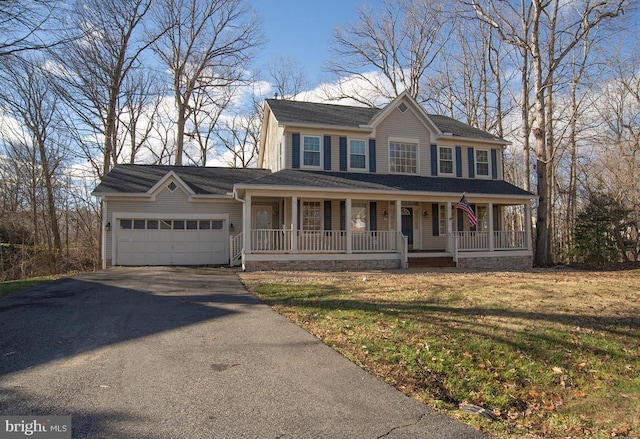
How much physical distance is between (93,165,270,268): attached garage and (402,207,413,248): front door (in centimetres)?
724

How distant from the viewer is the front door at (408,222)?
688 inches

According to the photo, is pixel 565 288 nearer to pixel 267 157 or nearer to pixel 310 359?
pixel 310 359

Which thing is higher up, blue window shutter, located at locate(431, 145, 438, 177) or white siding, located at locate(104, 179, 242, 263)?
blue window shutter, located at locate(431, 145, 438, 177)

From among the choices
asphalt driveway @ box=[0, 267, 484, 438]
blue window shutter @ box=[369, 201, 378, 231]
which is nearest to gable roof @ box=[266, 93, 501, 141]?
blue window shutter @ box=[369, 201, 378, 231]

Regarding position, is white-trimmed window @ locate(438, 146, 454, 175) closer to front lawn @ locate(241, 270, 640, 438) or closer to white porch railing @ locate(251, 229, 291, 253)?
white porch railing @ locate(251, 229, 291, 253)

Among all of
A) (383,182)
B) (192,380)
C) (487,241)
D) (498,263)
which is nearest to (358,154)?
(383,182)

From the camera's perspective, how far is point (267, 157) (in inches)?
856

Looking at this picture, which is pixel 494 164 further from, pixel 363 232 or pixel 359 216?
pixel 363 232

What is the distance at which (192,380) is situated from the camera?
4043 mm

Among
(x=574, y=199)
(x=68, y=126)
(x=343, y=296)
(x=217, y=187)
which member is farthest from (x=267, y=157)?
(x=574, y=199)

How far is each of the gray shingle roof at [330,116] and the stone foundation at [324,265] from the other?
567 cm

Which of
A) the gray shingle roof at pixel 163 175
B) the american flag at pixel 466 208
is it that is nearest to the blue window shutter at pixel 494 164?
the american flag at pixel 466 208

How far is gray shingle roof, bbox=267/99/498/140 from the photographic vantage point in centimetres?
1662

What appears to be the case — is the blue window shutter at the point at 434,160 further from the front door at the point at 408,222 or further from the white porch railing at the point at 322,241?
the white porch railing at the point at 322,241
